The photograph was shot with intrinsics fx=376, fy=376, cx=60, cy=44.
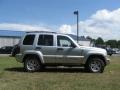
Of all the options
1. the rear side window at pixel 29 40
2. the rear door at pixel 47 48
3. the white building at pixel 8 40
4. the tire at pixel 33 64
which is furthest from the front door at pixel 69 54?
the white building at pixel 8 40

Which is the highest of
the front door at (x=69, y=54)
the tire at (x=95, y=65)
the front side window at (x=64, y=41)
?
the front side window at (x=64, y=41)

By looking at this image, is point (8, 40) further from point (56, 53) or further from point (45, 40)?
point (56, 53)

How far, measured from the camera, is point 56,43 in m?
19.1

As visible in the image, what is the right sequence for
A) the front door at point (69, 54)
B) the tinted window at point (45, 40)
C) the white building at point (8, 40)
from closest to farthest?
the front door at point (69, 54), the tinted window at point (45, 40), the white building at point (8, 40)

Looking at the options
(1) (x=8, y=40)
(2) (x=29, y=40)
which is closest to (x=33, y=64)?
(2) (x=29, y=40)

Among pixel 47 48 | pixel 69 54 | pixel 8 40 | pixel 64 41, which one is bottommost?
pixel 69 54

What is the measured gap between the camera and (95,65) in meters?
19.1

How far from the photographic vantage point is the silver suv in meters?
18.9

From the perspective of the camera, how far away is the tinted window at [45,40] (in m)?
19.1

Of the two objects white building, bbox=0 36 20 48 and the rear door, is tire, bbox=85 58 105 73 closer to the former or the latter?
the rear door

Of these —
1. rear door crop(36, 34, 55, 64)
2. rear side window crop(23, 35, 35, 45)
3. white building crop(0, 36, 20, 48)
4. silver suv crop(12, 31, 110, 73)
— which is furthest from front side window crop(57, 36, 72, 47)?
white building crop(0, 36, 20, 48)

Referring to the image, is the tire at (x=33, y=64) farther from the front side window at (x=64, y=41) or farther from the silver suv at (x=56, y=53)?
the front side window at (x=64, y=41)

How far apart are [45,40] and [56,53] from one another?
0.91 metres

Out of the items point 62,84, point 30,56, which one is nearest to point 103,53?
point 30,56
